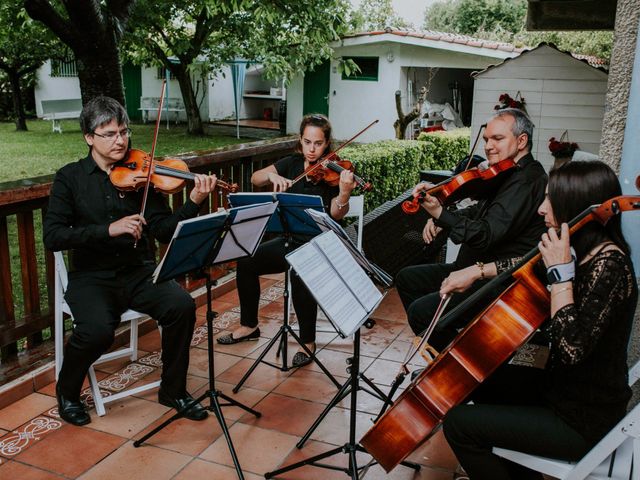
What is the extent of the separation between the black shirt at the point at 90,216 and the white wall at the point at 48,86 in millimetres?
19959

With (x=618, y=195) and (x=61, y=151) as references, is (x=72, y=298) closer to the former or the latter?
(x=618, y=195)

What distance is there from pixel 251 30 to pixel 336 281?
10.2 m

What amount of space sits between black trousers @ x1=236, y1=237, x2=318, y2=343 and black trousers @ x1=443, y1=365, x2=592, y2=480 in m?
1.74

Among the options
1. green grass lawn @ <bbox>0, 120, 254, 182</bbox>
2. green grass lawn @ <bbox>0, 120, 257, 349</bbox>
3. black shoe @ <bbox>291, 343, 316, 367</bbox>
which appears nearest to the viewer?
black shoe @ <bbox>291, 343, 316, 367</bbox>

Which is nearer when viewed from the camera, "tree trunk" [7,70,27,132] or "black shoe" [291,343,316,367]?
"black shoe" [291,343,316,367]

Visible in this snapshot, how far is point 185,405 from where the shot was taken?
10.5 feet

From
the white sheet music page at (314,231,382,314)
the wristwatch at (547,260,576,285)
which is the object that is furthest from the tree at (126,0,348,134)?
the wristwatch at (547,260,576,285)

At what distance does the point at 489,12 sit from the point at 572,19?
31.9 m

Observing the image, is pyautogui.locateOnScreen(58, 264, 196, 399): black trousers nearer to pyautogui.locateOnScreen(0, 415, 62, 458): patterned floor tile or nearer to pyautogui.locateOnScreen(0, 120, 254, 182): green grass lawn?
pyautogui.locateOnScreen(0, 415, 62, 458): patterned floor tile

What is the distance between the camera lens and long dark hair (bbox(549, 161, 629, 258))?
1.97m

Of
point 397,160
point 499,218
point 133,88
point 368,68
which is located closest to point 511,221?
point 499,218

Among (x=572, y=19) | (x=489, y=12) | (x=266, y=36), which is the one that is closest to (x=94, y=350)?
(x=572, y=19)

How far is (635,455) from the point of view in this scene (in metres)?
1.88

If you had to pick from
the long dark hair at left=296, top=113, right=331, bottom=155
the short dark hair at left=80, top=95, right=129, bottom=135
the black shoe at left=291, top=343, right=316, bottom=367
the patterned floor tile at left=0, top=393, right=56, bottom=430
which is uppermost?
the short dark hair at left=80, top=95, right=129, bottom=135
